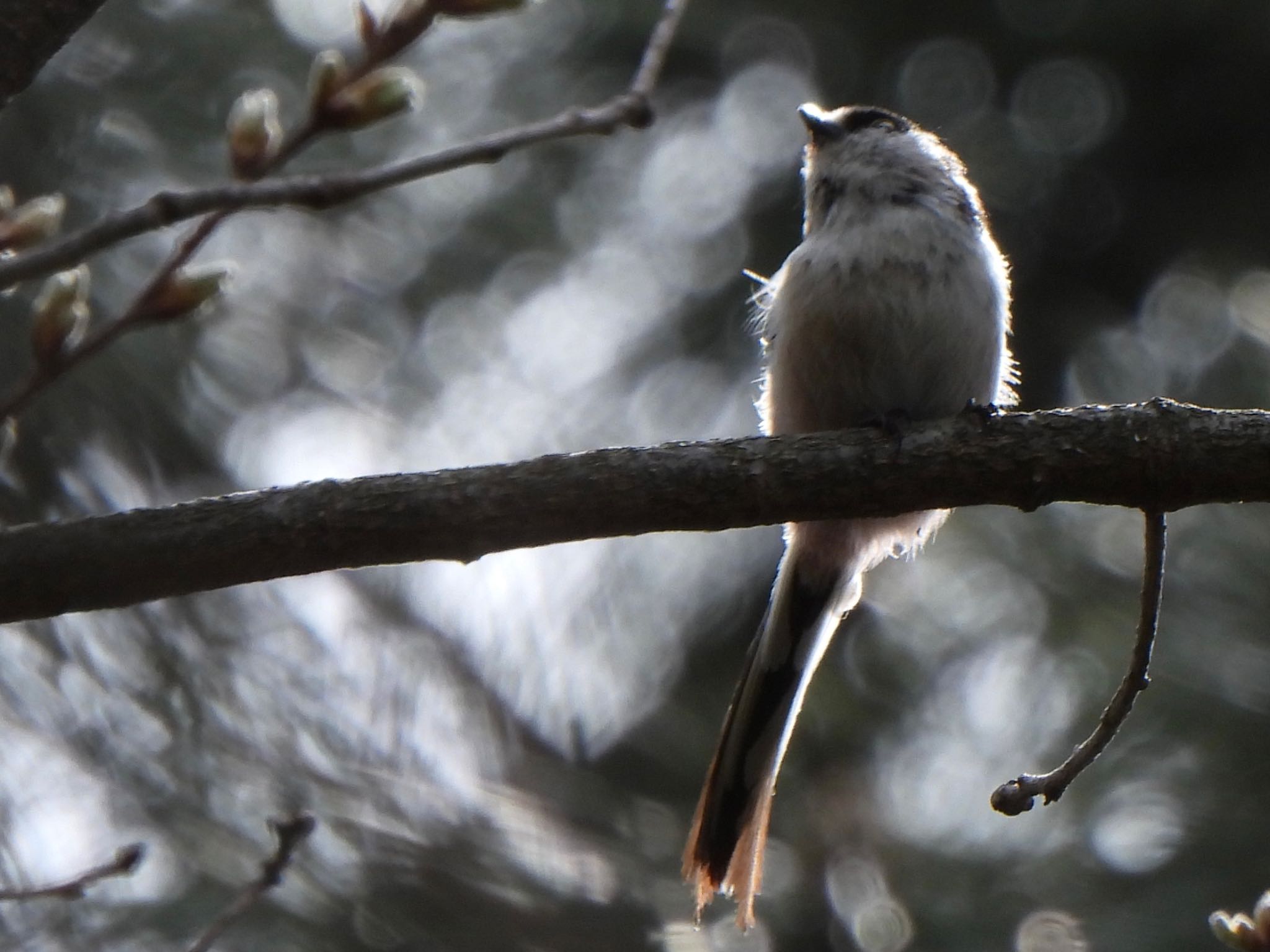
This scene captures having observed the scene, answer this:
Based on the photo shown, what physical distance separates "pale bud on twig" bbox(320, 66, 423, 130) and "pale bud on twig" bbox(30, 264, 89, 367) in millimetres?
390

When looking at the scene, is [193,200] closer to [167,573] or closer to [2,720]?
[167,573]

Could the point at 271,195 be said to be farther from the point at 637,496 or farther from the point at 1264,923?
the point at 1264,923

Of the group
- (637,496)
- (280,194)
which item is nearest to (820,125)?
(637,496)

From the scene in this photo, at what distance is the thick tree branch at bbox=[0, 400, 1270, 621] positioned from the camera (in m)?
2.18

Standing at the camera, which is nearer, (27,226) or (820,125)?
(27,226)

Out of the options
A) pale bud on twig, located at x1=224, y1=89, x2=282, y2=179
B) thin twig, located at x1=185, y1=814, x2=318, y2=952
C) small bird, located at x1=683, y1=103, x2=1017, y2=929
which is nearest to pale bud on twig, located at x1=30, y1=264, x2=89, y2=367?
pale bud on twig, located at x1=224, y1=89, x2=282, y2=179

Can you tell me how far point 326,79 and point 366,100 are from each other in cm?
5

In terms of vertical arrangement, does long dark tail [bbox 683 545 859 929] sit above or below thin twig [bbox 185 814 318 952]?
below

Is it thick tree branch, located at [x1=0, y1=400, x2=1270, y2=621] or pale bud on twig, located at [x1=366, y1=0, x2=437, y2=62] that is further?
thick tree branch, located at [x1=0, y1=400, x2=1270, y2=621]

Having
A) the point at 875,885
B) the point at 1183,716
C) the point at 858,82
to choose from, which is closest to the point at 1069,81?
the point at 858,82

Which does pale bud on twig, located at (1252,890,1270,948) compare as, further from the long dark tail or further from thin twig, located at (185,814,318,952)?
thin twig, located at (185,814,318,952)

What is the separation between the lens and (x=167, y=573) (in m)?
2.18

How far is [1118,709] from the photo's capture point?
2416mm

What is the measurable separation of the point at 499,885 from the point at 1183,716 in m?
2.00
